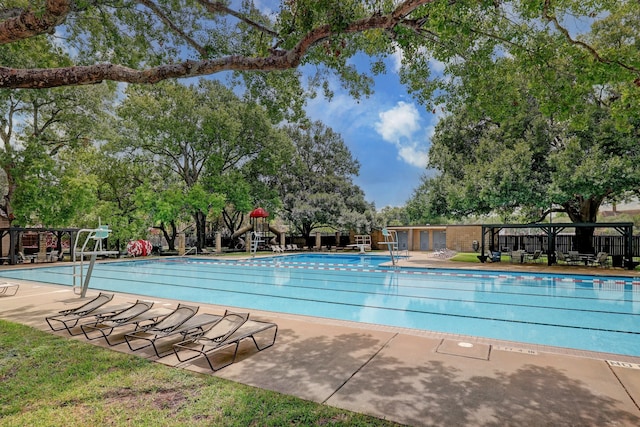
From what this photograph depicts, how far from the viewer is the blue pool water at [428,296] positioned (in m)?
7.08

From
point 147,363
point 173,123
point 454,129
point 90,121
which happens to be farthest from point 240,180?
point 147,363

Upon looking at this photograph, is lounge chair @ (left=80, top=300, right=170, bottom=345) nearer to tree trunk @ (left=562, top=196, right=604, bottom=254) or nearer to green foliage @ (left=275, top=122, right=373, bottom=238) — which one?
tree trunk @ (left=562, top=196, right=604, bottom=254)

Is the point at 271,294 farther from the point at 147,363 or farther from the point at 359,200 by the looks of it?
the point at 359,200

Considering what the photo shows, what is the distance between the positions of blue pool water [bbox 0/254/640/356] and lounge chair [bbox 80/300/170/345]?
3368mm

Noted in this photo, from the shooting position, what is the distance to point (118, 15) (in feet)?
29.2

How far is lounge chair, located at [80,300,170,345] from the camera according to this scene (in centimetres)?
553

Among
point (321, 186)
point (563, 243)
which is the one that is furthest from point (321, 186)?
point (563, 243)

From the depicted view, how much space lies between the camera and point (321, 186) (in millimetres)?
30000

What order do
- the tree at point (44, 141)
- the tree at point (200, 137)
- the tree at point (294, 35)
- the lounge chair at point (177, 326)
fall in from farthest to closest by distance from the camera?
the tree at point (200, 137) → the tree at point (44, 141) → the lounge chair at point (177, 326) → the tree at point (294, 35)

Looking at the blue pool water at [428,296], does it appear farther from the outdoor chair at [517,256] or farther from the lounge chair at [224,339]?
the outdoor chair at [517,256]

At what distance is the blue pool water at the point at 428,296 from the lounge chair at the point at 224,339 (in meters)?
3.36

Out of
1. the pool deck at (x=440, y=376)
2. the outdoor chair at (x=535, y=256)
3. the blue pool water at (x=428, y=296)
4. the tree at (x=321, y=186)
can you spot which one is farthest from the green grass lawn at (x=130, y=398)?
the tree at (x=321, y=186)

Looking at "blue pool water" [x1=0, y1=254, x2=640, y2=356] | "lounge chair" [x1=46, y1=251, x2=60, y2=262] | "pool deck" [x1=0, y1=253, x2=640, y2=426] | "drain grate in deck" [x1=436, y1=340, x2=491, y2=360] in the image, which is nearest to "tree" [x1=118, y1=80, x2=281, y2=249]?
"lounge chair" [x1=46, y1=251, x2=60, y2=262]

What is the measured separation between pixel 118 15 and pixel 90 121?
13.1m
